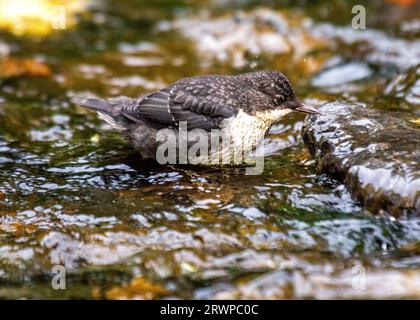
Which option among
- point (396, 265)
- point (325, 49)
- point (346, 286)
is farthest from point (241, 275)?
point (325, 49)

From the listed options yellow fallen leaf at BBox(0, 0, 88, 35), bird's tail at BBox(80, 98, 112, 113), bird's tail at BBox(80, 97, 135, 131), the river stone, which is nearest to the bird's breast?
the river stone

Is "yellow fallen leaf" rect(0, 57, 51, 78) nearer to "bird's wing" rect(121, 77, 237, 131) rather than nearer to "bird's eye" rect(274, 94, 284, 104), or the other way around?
"bird's wing" rect(121, 77, 237, 131)

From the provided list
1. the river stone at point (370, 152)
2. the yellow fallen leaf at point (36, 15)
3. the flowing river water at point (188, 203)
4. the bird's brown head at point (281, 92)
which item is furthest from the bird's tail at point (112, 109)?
the yellow fallen leaf at point (36, 15)

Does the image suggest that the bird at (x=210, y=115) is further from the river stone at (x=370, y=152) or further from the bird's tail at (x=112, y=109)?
the river stone at (x=370, y=152)

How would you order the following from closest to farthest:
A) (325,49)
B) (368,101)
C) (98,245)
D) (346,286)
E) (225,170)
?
(346,286), (98,245), (225,170), (368,101), (325,49)

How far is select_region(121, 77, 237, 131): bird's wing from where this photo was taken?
20.4 feet

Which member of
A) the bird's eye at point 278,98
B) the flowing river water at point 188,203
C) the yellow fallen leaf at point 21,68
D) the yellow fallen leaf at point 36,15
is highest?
the yellow fallen leaf at point 36,15

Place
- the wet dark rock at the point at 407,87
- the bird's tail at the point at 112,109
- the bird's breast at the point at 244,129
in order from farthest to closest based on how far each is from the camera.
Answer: the wet dark rock at the point at 407,87
the bird's tail at the point at 112,109
the bird's breast at the point at 244,129

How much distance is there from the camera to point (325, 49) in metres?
9.76

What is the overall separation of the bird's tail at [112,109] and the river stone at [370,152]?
184 cm

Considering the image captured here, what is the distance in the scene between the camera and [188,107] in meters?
6.27

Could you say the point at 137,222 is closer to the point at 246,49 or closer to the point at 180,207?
the point at 180,207

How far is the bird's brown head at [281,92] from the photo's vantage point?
6316 mm
